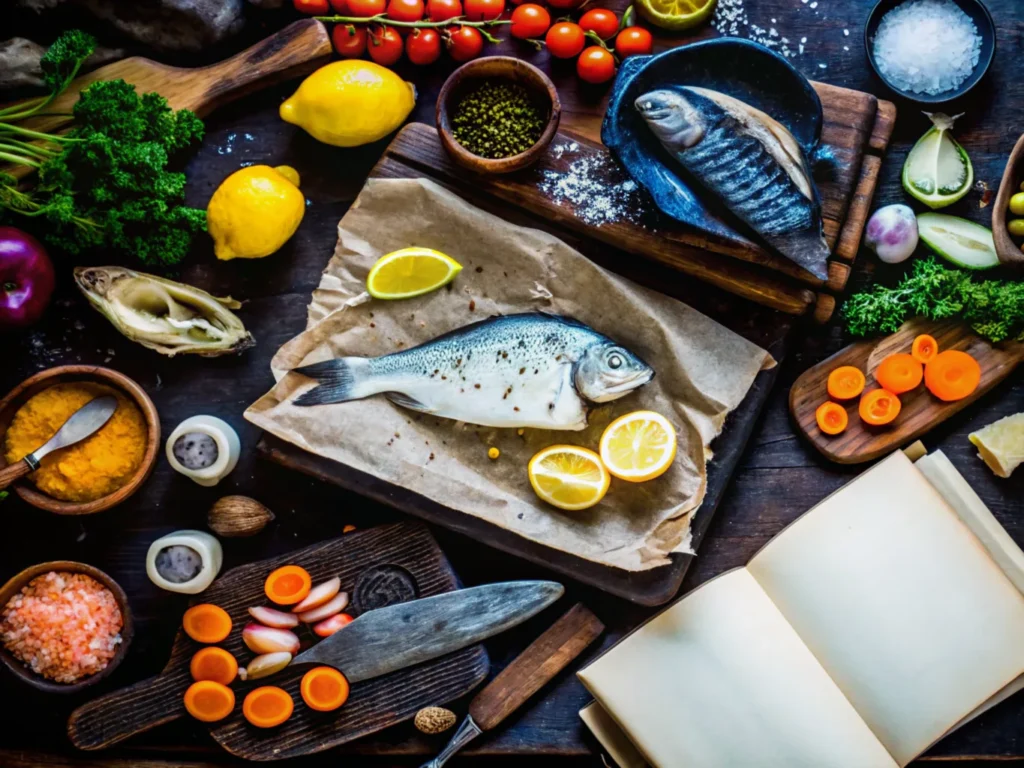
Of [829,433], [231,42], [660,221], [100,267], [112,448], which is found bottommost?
[112,448]

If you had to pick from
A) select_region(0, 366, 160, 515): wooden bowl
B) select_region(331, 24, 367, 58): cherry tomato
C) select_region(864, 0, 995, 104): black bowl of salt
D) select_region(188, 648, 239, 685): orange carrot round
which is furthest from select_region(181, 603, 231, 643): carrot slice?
select_region(864, 0, 995, 104): black bowl of salt

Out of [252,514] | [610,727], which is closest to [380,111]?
[252,514]

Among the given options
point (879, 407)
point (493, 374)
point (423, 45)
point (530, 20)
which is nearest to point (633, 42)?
point (530, 20)

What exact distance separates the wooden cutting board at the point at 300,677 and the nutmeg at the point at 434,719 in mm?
32

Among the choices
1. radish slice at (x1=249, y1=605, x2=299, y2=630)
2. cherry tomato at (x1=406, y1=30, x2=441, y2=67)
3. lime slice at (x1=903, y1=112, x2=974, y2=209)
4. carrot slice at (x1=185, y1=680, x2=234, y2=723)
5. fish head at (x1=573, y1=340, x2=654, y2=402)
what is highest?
lime slice at (x1=903, y1=112, x2=974, y2=209)

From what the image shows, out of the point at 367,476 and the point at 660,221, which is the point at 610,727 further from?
the point at 660,221

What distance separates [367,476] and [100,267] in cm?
111

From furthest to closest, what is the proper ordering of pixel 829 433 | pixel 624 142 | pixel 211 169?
pixel 211 169, pixel 829 433, pixel 624 142

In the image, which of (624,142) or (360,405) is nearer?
(624,142)

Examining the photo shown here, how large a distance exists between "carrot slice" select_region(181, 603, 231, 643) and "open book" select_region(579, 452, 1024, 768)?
1.16 metres

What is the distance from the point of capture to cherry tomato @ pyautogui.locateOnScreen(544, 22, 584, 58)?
283cm

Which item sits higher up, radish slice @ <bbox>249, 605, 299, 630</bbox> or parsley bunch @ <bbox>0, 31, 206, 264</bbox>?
parsley bunch @ <bbox>0, 31, 206, 264</bbox>

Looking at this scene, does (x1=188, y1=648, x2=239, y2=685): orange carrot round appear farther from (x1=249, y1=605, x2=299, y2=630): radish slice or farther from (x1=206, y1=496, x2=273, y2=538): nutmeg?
(x1=206, y1=496, x2=273, y2=538): nutmeg

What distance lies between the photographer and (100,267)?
112 inches
